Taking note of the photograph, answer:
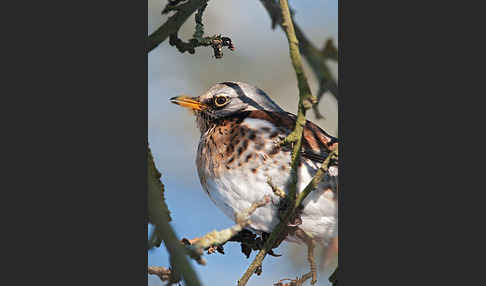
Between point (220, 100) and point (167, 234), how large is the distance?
0.54m

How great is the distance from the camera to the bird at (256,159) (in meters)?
1.47

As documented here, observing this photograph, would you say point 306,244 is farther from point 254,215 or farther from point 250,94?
point 250,94

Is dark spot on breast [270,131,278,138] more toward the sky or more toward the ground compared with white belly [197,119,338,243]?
more toward the sky

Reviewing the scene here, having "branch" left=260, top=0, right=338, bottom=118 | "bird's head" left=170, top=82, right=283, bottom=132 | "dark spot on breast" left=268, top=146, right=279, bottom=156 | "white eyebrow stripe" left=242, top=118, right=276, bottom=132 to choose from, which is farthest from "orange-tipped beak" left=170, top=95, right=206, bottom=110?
"branch" left=260, top=0, right=338, bottom=118

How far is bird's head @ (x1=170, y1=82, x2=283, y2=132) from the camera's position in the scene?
1.56 meters

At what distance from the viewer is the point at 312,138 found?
1.45 metres

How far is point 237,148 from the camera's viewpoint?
162cm

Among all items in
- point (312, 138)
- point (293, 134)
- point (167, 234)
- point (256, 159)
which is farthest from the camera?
point (256, 159)

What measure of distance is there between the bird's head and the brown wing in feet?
0.10

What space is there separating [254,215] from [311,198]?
5.3 inches

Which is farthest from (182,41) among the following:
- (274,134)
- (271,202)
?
(271,202)

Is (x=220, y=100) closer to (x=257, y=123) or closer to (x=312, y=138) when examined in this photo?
(x=257, y=123)

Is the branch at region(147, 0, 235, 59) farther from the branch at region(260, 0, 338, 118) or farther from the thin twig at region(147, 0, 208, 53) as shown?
Answer: the branch at region(260, 0, 338, 118)

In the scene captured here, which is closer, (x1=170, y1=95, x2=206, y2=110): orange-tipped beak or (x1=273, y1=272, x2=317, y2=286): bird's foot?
(x1=273, y1=272, x2=317, y2=286): bird's foot
